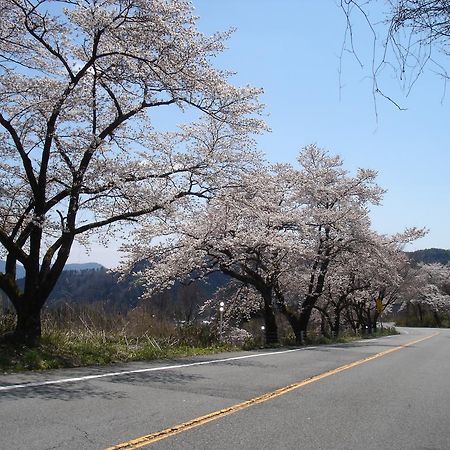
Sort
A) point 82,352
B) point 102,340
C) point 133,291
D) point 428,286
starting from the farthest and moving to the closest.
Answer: point 428,286, point 133,291, point 102,340, point 82,352

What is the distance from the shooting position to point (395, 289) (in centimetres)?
5609

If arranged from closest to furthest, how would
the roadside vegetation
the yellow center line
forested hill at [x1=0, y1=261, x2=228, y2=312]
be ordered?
the yellow center line, the roadside vegetation, forested hill at [x1=0, y1=261, x2=228, y2=312]

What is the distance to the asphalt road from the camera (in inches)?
248

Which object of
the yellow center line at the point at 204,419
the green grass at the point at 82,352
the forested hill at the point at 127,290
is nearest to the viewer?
the yellow center line at the point at 204,419

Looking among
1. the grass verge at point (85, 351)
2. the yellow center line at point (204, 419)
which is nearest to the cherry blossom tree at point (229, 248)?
the grass verge at point (85, 351)

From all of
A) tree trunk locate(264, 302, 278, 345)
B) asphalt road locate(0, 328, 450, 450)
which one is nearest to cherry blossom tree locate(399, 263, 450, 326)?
tree trunk locate(264, 302, 278, 345)

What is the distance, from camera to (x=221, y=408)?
8102 millimetres

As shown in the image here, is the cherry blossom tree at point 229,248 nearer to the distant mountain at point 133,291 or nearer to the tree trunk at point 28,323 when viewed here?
the distant mountain at point 133,291

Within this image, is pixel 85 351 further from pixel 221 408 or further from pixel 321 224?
pixel 321 224

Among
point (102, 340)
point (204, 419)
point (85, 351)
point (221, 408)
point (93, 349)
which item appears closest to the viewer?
point (204, 419)

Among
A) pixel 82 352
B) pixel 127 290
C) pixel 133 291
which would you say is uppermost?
pixel 133 291

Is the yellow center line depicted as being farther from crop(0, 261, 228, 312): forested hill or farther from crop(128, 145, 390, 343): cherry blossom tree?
crop(0, 261, 228, 312): forested hill

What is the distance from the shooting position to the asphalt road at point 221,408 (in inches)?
248

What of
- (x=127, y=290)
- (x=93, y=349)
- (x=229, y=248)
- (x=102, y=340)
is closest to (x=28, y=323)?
(x=93, y=349)
